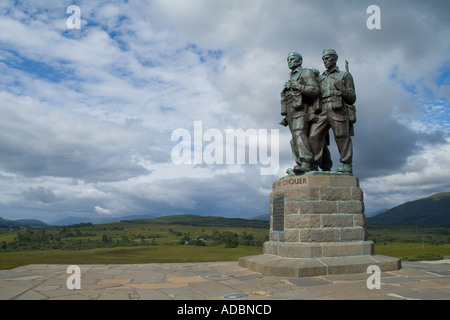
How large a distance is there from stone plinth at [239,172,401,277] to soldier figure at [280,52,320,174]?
76 cm

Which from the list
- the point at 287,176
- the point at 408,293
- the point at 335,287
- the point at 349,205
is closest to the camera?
the point at 408,293

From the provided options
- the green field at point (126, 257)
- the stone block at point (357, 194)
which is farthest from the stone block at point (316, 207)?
the green field at point (126, 257)

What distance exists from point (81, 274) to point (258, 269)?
4623 millimetres

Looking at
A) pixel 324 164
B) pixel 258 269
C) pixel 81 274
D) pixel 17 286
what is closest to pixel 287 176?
pixel 324 164

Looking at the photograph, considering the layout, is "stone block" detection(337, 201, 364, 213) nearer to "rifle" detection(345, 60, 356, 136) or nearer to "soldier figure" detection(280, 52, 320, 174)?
"soldier figure" detection(280, 52, 320, 174)

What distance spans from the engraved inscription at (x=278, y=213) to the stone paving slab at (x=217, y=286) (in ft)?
5.50

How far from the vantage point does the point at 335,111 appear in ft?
33.7

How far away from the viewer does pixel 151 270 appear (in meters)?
10.2

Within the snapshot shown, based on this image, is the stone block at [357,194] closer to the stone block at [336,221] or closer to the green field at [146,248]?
the stone block at [336,221]

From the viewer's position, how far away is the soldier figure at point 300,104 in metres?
10.3

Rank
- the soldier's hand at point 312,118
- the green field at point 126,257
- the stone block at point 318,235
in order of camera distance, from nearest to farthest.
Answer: the stone block at point 318,235
the soldier's hand at point 312,118
the green field at point 126,257

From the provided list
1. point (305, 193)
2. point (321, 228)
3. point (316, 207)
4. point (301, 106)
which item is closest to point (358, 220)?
point (321, 228)
